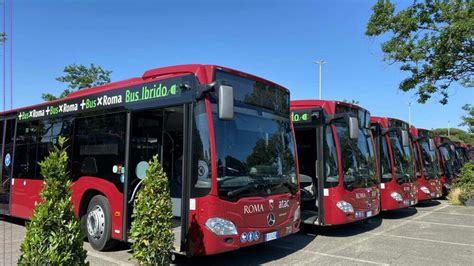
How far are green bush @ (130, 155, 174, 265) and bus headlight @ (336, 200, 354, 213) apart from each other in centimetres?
459

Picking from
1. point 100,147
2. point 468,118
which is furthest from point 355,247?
point 468,118

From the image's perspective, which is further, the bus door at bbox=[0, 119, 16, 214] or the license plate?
the bus door at bbox=[0, 119, 16, 214]

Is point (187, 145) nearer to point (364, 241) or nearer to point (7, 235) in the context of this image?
point (364, 241)

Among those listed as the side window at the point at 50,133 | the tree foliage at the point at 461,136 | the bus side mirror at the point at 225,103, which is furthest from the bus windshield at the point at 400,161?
the tree foliage at the point at 461,136

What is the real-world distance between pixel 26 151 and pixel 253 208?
6420mm

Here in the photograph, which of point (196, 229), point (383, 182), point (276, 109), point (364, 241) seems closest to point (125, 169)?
point (196, 229)

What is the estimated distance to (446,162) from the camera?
61.6 feet

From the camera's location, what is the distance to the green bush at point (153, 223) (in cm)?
527

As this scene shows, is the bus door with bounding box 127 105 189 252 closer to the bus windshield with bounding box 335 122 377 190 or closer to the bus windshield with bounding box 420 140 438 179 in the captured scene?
the bus windshield with bounding box 335 122 377 190

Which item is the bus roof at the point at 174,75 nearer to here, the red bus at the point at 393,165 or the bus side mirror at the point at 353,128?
the bus side mirror at the point at 353,128

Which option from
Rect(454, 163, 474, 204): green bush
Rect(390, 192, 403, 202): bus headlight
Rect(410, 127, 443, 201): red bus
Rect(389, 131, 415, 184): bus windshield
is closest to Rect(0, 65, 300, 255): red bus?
Rect(390, 192, 403, 202): bus headlight

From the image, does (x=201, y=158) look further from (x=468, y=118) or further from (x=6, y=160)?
(x=468, y=118)

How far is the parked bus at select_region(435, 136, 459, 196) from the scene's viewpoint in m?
18.2

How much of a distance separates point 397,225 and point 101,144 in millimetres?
7842
